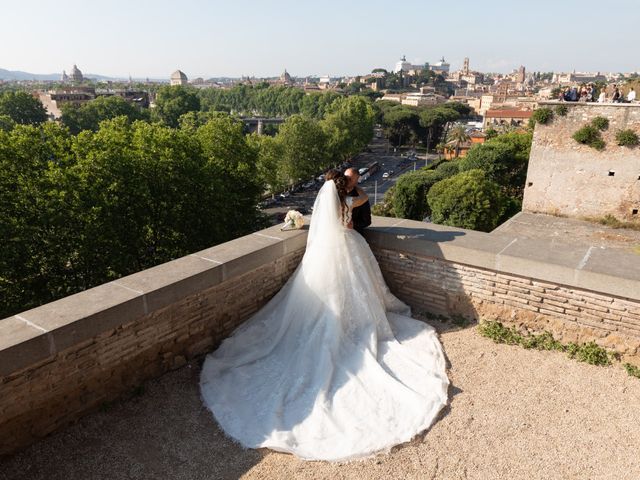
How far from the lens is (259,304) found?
218 inches

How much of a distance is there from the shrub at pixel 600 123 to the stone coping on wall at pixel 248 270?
13.8 meters

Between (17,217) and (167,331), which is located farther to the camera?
(17,217)

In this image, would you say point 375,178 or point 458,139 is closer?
point 458,139

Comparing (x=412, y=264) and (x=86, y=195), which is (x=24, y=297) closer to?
(x=86, y=195)

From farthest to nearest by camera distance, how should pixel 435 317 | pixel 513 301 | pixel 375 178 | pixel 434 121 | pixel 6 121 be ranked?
pixel 434 121
pixel 375 178
pixel 6 121
pixel 435 317
pixel 513 301

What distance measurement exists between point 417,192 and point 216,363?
20.9 metres

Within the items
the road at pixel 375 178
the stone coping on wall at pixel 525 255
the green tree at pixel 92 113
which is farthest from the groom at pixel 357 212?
the green tree at pixel 92 113

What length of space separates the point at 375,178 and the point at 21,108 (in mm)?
58164

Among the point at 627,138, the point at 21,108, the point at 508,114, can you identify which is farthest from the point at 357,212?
the point at 21,108

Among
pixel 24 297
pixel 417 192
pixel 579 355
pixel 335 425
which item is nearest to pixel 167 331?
pixel 335 425

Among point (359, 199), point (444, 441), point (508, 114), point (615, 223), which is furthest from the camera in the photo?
point (508, 114)

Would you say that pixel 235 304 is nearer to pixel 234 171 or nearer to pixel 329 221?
pixel 329 221

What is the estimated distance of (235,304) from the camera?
5207 mm

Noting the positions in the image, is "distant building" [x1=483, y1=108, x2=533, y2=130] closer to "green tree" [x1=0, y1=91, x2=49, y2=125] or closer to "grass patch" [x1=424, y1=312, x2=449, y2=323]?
"green tree" [x1=0, y1=91, x2=49, y2=125]
